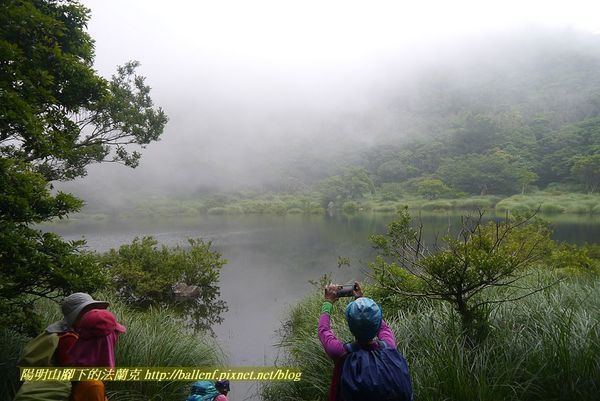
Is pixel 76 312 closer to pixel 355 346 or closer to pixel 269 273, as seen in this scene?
pixel 355 346

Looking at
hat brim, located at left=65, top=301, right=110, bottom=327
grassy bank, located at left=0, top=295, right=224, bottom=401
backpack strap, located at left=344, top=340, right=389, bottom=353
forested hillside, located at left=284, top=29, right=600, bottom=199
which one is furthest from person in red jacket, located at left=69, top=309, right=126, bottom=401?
forested hillside, located at left=284, top=29, right=600, bottom=199

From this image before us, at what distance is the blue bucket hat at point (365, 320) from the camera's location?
1.94 meters

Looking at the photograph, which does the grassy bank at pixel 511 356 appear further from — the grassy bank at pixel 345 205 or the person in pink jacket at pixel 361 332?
the grassy bank at pixel 345 205

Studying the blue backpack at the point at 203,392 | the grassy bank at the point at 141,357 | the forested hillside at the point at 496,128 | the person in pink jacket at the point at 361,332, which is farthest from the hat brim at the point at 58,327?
the forested hillside at the point at 496,128

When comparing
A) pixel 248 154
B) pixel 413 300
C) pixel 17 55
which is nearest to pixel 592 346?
pixel 413 300

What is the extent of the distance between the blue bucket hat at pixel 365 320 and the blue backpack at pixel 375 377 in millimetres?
87

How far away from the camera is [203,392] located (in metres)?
2.89

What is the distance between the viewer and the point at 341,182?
6744 centimetres

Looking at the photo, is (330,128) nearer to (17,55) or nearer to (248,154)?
(248,154)

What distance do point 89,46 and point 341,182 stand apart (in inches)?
2511

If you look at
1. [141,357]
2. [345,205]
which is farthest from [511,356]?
[345,205]

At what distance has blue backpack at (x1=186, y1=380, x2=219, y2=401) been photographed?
112 inches

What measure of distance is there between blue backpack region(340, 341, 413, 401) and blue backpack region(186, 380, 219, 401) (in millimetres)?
1360

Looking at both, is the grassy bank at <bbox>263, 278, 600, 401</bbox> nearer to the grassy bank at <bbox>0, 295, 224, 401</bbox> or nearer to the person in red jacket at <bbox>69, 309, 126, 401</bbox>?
the grassy bank at <bbox>0, 295, 224, 401</bbox>
